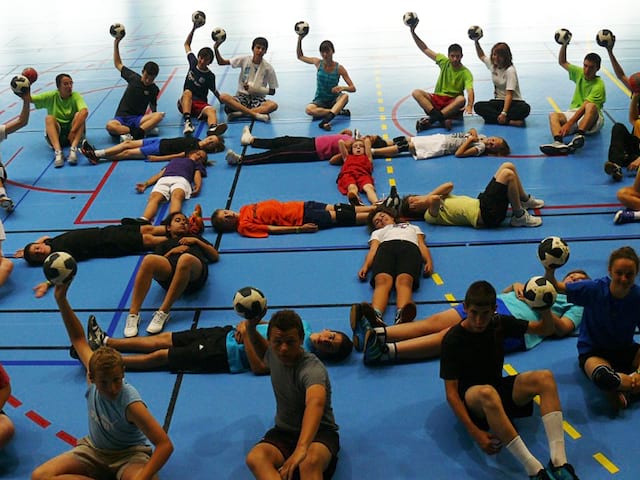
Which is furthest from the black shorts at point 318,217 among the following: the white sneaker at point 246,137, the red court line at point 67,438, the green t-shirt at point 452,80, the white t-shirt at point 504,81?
the white t-shirt at point 504,81

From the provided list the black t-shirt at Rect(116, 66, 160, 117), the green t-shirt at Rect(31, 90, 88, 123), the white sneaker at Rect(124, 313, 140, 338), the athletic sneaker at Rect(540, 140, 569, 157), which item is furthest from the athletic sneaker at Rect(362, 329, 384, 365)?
the black t-shirt at Rect(116, 66, 160, 117)

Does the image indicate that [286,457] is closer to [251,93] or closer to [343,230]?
[343,230]

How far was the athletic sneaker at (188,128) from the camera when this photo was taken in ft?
33.9

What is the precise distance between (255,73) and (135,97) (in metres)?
1.84

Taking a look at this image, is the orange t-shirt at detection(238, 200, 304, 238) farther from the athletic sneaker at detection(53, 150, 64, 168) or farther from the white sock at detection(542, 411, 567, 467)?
the white sock at detection(542, 411, 567, 467)

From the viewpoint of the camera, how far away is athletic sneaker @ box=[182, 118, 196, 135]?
10.3 meters

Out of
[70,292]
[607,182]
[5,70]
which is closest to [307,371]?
[70,292]

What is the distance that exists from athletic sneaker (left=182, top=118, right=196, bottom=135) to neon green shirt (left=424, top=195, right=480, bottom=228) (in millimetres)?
4150

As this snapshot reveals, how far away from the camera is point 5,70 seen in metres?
14.2

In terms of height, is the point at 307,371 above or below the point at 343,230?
above

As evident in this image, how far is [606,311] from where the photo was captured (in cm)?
498

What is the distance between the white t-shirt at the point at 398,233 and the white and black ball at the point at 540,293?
1.92 m

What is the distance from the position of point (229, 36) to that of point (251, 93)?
552cm

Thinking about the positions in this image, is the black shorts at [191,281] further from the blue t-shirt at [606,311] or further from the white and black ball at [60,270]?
the blue t-shirt at [606,311]
